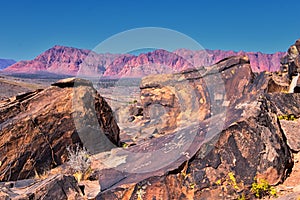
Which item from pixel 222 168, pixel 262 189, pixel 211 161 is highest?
pixel 211 161

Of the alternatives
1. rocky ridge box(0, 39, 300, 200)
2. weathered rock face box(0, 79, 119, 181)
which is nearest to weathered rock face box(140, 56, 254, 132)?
rocky ridge box(0, 39, 300, 200)

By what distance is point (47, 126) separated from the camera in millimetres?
9422

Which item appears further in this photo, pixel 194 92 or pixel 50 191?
pixel 194 92

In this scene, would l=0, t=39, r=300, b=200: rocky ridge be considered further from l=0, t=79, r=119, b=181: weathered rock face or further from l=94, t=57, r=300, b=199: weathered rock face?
l=0, t=79, r=119, b=181: weathered rock face

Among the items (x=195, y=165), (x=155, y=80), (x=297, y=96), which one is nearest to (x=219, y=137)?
(x=195, y=165)

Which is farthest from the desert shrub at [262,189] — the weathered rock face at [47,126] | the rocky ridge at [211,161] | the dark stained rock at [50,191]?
the weathered rock face at [47,126]

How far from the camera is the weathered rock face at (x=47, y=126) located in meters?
8.70

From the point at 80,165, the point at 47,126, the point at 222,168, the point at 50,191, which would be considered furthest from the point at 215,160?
the point at 47,126

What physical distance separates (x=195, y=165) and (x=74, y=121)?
5193 mm

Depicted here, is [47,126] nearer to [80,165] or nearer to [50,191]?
[80,165]

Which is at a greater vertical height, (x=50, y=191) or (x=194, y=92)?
(x=194, y=92)

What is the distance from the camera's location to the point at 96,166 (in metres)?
8.46

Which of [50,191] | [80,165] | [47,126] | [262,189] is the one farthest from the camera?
[47,126]

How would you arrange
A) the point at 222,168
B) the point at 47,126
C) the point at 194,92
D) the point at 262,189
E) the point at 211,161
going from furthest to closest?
the point at 194,92, the point at 47,126, the point at 211,161, the point at 222,168, the point at 262,189
